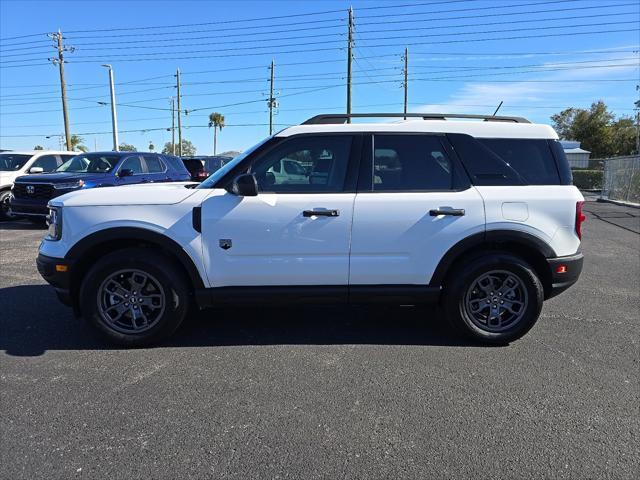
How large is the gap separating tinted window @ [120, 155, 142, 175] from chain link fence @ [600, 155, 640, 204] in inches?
739

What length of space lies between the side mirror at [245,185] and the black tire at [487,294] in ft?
6.18

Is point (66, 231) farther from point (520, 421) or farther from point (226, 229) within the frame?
point (520, 421)

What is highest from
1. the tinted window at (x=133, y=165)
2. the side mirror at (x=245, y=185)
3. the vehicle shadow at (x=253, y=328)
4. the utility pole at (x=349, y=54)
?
the utility pole at (x=349, y=54)

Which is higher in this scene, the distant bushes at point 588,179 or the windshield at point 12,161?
the windshield at point 12,161

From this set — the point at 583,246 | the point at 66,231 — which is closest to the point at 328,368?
the point at 66,231

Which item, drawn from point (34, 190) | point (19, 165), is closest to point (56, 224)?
point (34, 190)

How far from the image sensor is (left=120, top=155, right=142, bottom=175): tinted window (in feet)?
37.0

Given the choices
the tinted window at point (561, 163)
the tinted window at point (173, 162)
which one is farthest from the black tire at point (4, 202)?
the tinted window at point (561, 163)

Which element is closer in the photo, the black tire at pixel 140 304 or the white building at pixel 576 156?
the black tire at pixel 140 304

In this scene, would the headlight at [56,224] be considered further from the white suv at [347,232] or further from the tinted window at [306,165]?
the tinted window at [306,165]

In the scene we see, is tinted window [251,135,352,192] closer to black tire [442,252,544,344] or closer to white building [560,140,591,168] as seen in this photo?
black tire [442,252,544,344]

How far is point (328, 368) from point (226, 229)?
140 cm

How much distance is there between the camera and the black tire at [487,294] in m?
4.21

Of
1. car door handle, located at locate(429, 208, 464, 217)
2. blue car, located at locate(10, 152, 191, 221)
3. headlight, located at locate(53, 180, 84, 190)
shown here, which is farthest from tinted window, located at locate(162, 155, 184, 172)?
car door handle, located at locate(429, 208, 464, 217)
